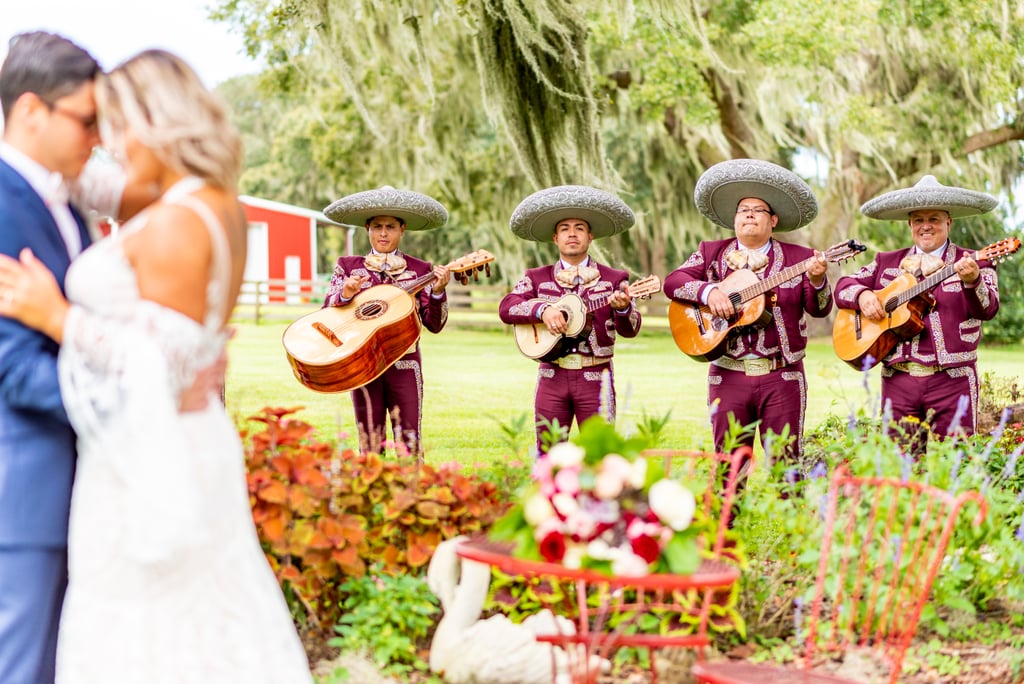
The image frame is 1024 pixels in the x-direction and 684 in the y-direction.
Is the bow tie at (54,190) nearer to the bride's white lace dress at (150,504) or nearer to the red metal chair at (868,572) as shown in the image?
the bride's white lace dress at (150,504)

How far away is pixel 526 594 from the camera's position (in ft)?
13.1

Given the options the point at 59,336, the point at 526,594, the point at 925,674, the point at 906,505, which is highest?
the point at 59,336

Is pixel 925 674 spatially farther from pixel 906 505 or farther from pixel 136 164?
pixel 136 164

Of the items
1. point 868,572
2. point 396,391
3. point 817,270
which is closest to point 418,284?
point 396,391

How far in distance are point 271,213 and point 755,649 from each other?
31673mm

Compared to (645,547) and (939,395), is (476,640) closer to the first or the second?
(645,547)

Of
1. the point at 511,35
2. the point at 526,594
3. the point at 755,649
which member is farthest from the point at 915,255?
the point at 511,35

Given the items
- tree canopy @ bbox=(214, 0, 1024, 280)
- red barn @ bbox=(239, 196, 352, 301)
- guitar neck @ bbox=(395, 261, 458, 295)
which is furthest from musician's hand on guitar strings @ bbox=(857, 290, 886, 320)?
red barn @ bbox=(239, 196, 352, 301)

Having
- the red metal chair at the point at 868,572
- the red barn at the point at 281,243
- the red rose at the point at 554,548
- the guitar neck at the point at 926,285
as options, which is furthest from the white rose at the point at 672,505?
the red barn at the point at 281,243

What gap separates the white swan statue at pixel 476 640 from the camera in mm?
3486

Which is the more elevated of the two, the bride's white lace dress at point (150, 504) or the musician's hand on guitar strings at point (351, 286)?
the musician's hand on guitar strings at point (351, 286)

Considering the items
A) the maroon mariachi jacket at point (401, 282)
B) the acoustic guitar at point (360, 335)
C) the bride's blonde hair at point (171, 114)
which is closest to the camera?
the bride's blonde hair at point (171, 114)

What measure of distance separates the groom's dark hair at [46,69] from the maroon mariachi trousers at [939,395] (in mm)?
4888

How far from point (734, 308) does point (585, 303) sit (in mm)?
849
